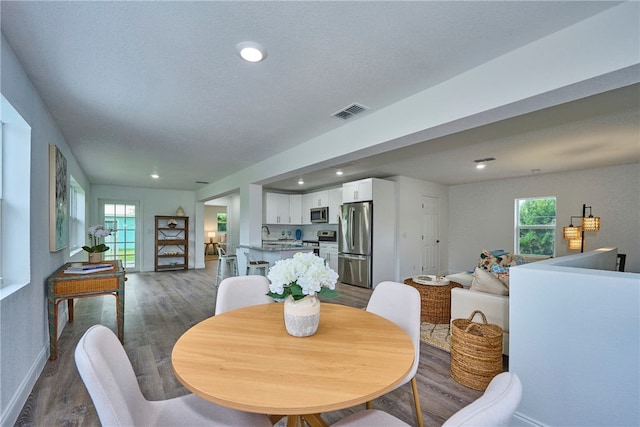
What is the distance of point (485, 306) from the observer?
9.13 ft

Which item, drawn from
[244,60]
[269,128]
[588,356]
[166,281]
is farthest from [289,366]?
[166,281]

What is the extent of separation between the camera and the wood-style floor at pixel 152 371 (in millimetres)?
1933

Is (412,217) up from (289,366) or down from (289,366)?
up

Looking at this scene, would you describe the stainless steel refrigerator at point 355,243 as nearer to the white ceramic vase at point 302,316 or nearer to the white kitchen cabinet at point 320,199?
the white kitchen cabinet at point 320,199

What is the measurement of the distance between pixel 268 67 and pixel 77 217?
5406 mm

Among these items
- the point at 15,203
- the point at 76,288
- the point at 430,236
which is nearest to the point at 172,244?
the point at 76,288

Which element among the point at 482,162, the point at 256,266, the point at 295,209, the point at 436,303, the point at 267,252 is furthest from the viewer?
the point at 295,209

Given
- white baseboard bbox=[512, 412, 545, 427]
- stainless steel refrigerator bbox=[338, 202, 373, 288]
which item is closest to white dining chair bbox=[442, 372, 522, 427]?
white baseboard bbox=[512, 412, 545, 427]

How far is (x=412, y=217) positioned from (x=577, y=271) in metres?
4.75

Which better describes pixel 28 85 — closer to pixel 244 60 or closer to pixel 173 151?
pixel 244 60

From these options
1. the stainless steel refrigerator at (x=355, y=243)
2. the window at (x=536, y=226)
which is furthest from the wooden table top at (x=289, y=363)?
the window at (x=536, y=226)

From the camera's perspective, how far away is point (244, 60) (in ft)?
6.28

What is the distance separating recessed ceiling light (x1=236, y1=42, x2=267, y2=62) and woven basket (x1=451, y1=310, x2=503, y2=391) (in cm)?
253

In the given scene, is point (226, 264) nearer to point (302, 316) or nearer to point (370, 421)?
point (302, 316)
